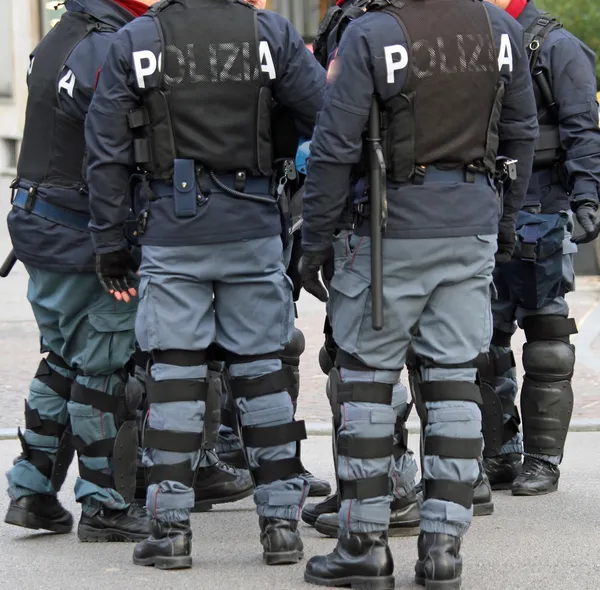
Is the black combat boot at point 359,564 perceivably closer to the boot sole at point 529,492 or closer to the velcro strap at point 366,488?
the velcro strap at point 366,488

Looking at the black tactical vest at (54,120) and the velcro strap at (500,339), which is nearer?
the black tactical vest at (54,120)

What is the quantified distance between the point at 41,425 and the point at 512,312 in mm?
2050

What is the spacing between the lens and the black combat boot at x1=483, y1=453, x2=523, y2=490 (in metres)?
6.37

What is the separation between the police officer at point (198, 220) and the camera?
16.3 ft

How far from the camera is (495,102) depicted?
4.82 meters

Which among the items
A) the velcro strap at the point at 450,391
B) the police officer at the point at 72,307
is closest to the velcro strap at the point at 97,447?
the police officer at the point at 72,307

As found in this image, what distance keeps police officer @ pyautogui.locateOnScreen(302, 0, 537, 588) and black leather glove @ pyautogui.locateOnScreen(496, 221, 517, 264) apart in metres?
0.47

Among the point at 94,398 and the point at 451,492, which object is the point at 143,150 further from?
the point at 451,492

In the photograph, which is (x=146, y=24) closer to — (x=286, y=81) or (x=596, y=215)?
(x=286, y=81)

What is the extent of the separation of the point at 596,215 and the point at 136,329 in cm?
207

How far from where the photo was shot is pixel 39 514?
5.59 m

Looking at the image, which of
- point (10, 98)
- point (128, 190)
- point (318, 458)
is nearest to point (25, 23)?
point (10, 98)

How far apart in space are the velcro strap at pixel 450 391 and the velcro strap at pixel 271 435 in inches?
21.4

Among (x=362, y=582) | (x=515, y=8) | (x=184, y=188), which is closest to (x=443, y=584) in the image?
(x=362, y=582)
